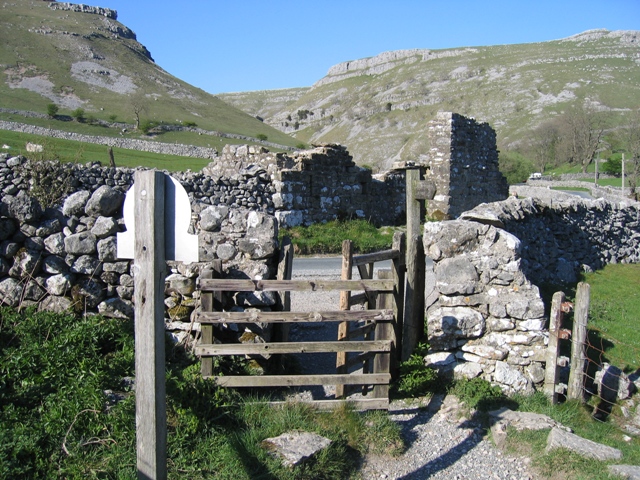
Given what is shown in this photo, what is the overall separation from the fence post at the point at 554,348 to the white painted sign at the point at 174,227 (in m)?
5.30

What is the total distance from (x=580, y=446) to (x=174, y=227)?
4.81m

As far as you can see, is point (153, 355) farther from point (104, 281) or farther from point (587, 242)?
point (587, 242)

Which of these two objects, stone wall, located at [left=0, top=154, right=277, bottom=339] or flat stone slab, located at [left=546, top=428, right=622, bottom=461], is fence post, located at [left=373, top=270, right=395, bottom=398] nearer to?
stone wall, located at [left=0, top=154, right=277, bottom=339]

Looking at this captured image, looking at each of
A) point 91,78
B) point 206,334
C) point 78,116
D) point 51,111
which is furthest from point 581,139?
point 91,78

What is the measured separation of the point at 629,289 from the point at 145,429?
14099mm

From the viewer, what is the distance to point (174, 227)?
4.25 metres

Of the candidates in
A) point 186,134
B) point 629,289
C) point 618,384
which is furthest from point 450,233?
point 186,134

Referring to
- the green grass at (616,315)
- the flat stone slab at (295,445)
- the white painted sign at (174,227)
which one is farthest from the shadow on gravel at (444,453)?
the green grass at (616,315)

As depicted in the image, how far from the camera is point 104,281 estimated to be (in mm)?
7812

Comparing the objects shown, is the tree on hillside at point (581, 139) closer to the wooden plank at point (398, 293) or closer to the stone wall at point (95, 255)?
the wooden plank at point (398, 293)

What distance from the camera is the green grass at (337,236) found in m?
17.4

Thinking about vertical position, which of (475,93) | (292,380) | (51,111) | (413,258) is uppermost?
(475,93)

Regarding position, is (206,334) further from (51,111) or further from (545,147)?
(545,147)

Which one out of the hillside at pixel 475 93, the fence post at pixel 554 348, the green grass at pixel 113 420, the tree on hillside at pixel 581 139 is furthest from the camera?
the hillside at pixel 475 93
